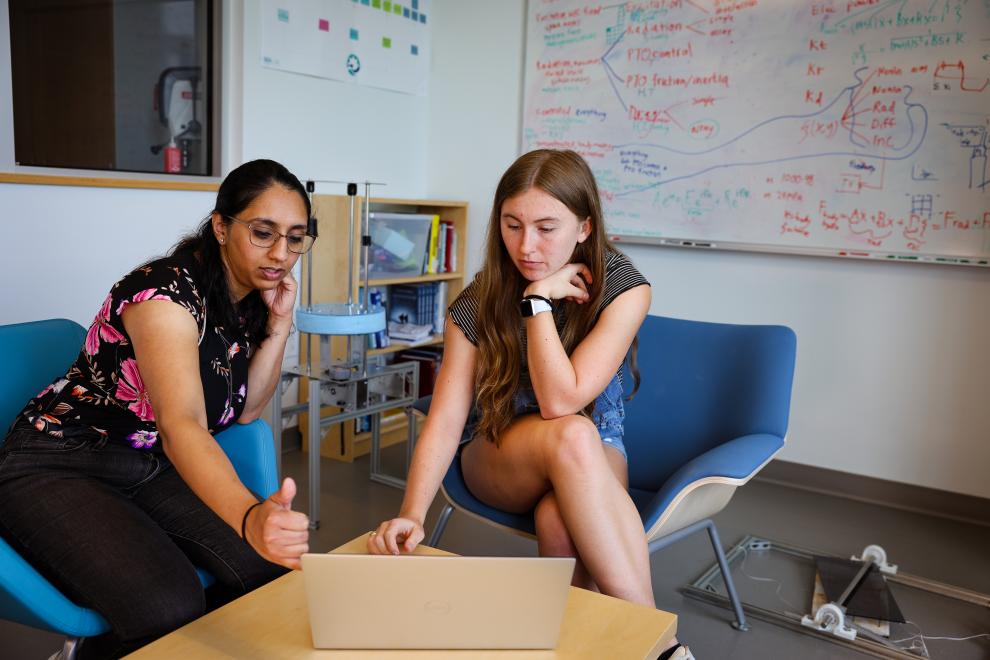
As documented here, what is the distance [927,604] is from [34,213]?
2.96 meters

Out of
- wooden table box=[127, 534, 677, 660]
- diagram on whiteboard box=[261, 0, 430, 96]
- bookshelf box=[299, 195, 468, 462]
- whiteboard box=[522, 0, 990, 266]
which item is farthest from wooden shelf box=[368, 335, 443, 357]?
wooden table box=[127, 534, 677, 660]

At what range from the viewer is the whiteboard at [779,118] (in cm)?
302

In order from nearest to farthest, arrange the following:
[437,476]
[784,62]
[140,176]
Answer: [437,476], [140,176], [784,62]

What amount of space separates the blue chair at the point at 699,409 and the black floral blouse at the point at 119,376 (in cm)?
67

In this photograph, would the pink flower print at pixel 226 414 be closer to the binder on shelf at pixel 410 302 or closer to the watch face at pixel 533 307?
the watch face at pixel 533 307

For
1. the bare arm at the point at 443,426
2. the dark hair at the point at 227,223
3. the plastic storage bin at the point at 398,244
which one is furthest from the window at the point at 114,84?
the bare arm at the point at 443,426

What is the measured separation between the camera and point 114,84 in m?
2.93

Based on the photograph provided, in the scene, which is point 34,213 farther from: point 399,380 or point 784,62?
point 784,62

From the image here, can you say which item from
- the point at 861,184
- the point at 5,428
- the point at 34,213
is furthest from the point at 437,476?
the point at 861,184

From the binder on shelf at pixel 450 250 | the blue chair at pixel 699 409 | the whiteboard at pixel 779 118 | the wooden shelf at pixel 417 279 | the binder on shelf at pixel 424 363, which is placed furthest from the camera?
the binder on shelf at pixel 450 250

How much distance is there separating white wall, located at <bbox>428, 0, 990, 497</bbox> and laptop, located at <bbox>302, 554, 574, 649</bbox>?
2.60 m

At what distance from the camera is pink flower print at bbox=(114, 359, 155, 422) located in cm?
150

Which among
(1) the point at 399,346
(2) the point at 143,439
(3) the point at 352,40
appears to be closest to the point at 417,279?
(1) the point at 399,346

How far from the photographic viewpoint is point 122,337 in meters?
1.49
